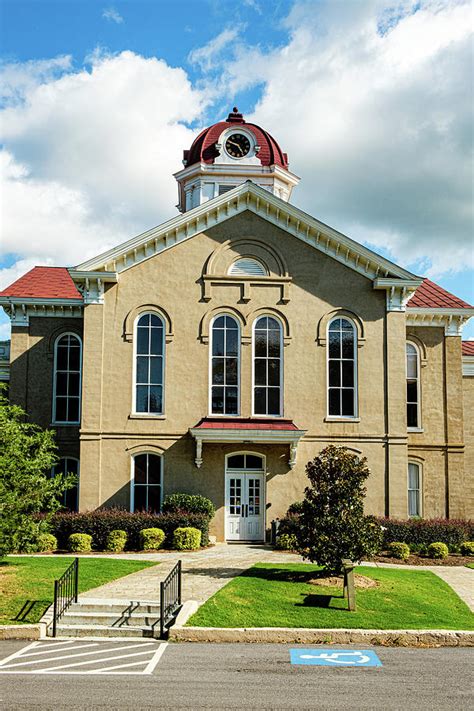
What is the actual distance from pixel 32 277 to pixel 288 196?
46.6 ft

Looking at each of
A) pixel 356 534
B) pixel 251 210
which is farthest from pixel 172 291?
pixel 356 534

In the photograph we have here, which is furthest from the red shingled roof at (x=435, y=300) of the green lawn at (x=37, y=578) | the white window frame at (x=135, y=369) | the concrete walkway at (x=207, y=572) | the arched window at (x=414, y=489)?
the green lawn at (x=37, y=578)

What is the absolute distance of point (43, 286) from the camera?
30.6 m

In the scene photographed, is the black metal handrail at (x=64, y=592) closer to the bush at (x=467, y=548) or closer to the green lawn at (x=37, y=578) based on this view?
the green lawn at (x=37, y=578)

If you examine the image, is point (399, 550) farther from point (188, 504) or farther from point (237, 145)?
point (237, 145)

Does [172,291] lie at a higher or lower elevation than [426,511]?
higher

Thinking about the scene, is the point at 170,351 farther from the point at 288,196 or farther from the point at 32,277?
the point at 288,196

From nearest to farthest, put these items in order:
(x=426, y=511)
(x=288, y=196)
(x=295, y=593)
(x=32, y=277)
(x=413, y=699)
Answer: (x=413, y=699), (x=295, y=593), (x=426, y=511), (x=32, y=277), (x=288, y=196)

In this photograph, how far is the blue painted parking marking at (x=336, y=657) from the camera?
12.9 metres

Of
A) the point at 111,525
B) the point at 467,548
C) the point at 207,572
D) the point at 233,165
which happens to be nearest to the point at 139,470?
the point at 111,525

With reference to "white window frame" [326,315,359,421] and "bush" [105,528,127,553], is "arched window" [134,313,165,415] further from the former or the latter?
"white window frame" [326,315,359,421]

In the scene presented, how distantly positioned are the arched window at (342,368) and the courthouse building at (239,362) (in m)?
0.04

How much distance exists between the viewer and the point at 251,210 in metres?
27.0

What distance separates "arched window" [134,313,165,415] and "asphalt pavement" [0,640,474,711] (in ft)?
40.5
